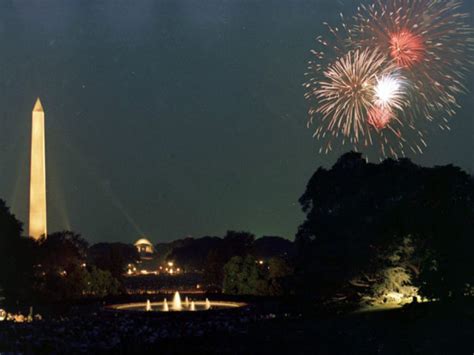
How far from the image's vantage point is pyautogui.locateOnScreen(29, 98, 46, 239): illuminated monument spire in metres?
75.9

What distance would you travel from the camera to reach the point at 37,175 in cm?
7675

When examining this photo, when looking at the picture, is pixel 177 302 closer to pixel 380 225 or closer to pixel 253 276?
pixel 253 276

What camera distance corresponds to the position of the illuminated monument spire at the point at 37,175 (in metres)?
75.9

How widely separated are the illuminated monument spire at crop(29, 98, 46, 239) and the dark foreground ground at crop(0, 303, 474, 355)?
122 feet

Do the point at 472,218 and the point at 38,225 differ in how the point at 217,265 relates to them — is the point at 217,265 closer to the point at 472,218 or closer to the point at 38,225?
the point at 38,225

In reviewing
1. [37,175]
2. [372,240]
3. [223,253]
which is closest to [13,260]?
[372,240]

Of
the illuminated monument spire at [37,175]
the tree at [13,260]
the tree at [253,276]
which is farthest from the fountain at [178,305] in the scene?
the illuminated monument spire at [37,175]

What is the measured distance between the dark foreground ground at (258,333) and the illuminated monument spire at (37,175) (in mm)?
37195

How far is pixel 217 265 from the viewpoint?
243 ft

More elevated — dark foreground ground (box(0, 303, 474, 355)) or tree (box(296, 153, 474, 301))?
tree (box(296, 153, 474, 301))

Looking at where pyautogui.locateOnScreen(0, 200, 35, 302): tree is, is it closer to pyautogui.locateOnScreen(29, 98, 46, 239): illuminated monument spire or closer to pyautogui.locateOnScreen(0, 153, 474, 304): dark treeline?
pyautogui.locateOnScreen(0, 153, 474, 304): dark treeline

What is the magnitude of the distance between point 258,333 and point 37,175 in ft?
A: 153

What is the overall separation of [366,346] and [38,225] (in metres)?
51.7

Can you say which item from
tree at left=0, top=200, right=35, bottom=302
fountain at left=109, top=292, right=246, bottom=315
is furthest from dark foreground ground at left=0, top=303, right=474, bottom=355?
fountain at left=109, top=292, right=246, bottom=315
